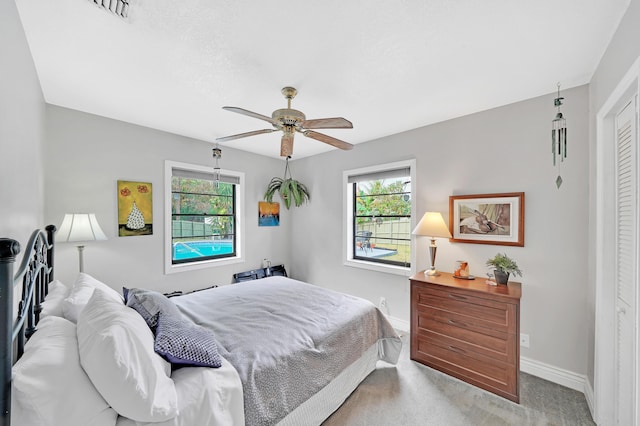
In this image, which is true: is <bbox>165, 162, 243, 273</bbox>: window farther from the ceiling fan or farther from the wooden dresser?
the wooden dresser

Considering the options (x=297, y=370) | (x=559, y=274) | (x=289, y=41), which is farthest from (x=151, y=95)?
(x=559, y=274)

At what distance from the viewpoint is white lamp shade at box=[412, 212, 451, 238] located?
8.74 ft

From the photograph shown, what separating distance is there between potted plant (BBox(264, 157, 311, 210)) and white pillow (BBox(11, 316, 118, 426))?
3.49 m

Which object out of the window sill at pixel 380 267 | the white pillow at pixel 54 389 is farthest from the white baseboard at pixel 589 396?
the white pillow at pixel 54 389

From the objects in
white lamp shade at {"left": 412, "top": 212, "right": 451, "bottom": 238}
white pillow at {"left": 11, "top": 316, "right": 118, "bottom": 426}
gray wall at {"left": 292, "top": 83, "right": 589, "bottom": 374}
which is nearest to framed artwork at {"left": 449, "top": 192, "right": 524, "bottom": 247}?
gray wall at {"left": 292, "top": 83, "right": 589, "bottom": 374}

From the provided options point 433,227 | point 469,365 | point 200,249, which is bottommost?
point 469,365

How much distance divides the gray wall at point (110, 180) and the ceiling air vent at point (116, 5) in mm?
1945

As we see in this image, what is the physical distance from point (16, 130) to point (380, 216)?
11.4ft

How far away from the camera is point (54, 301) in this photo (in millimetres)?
1496

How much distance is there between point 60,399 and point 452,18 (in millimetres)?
2408

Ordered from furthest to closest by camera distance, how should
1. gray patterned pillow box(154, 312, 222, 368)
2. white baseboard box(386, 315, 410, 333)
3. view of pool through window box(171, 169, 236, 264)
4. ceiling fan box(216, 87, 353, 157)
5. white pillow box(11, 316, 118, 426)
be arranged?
view of pool through window box(171, 169, 236, 264), white baseboard box(386, 315, 410, 333), ceiling fan box(216, 87, 353, 157), gray patterned pillow box(154, 312, 222, 368), white pillow box(11, 316, 118, 426)

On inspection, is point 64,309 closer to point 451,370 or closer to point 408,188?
point 451,370

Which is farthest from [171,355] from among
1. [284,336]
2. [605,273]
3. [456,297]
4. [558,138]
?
[558,138]

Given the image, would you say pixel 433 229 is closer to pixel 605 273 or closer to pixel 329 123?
pixel 605 273
